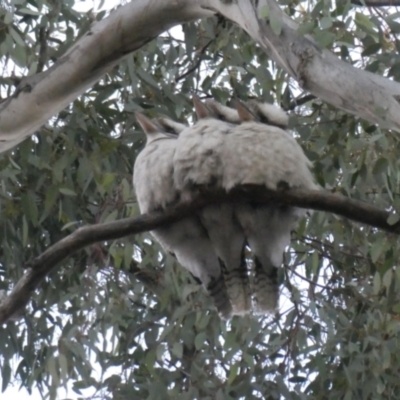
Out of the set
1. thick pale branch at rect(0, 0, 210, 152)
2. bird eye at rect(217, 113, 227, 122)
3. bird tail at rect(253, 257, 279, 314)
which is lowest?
bird tail at rect(253, 257, 279, 314)

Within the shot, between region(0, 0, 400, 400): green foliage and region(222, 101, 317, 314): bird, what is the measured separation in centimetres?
35

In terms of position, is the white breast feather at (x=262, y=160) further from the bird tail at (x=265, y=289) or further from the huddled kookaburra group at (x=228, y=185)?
the bird tail at (x=265, y=289)

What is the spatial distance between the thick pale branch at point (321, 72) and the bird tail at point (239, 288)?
75 cm

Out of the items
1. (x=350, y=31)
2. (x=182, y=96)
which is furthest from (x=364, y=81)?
(x=182, y=96)

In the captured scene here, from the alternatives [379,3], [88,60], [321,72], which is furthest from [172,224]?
[379,3]

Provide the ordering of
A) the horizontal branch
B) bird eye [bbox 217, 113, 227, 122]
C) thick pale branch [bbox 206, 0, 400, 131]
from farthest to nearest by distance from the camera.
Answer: bird eye [bbox 217, 113, 227, 122]
the horizontal branch
thick pale branch [bbox 206, 0, 400, 131]

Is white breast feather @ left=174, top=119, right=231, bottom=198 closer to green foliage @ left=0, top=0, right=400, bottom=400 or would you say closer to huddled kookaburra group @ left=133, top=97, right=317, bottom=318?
huddled kookaburra group @ left=133, top=97, right=317, bottom=318

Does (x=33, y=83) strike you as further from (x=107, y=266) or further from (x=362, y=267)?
(x=362, y=267)

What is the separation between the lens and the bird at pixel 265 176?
2689 mm

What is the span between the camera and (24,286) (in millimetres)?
2604

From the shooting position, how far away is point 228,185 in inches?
106

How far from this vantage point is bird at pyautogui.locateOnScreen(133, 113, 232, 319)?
9.18 ft

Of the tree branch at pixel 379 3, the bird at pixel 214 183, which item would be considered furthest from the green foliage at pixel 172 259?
the bird at pixel 214 183

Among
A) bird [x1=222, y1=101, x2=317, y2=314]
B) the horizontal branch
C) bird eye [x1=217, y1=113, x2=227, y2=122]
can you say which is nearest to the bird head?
bird eye [x1=217, y1=113, x2=227, y2=122]
